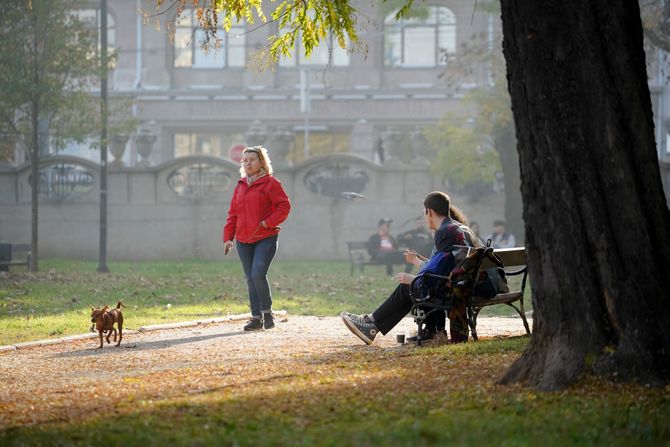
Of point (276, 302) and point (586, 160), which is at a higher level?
point (586, 160)

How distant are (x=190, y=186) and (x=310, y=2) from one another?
73.0 feet

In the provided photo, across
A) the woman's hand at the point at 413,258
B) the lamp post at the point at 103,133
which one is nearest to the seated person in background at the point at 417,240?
the lamp post at the point at 103,133

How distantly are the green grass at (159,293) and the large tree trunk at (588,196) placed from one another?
21.5 ft

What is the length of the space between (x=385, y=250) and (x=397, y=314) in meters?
15.5

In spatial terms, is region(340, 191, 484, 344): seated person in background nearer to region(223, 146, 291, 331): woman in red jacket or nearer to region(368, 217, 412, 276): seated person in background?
region(223, 146, 291, 331): woman in red jacket

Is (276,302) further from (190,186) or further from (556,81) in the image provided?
(190,186)

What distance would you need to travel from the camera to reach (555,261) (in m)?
8.08

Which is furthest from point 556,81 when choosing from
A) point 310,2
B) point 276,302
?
point 276,302

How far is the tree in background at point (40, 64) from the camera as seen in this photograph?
26.8 m

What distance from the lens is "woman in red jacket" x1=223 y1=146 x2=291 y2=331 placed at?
45.0 ft

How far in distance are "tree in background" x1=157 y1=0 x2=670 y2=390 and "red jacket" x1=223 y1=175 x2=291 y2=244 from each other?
5.73 metres

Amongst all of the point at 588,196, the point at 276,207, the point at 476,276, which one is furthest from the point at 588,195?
the point at 276,207

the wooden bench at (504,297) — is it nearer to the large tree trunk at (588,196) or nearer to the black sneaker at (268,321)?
the black sneaker at (268,321)

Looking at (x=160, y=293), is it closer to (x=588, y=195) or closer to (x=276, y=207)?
(x=276, y=207)
